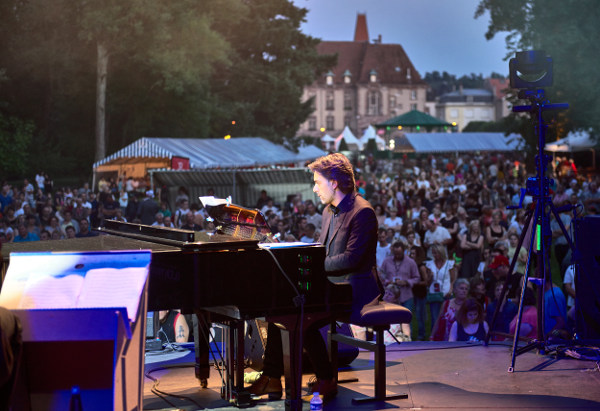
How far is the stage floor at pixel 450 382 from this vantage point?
555cm

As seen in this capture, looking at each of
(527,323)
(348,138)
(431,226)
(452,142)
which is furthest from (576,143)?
(348,138)

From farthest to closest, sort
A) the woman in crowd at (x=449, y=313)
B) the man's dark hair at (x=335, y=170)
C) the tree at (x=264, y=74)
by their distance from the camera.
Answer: the tree at (x=264, y=74) < the woman in crowd at (x=449, y=313) < the man's dark hair at (x=335, y=170)

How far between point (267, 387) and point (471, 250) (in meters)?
7.22

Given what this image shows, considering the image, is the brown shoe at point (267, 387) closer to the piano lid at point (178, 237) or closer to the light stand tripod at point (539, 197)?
the piano lid at point (178, 237)

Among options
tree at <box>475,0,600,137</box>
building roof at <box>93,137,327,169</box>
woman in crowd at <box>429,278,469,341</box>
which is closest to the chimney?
building roof at <box>93,137,327,169</box>

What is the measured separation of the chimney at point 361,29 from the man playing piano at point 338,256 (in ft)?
461

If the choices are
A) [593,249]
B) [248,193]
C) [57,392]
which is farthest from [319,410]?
[248,193]

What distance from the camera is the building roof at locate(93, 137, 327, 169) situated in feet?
87.6

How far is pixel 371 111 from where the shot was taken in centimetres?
10588

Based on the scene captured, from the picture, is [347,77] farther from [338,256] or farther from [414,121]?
[338,256]

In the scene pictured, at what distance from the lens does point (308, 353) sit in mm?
5602

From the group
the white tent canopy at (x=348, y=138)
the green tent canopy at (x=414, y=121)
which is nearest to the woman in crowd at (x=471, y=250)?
the green tent canopy at (x=414, y=121)

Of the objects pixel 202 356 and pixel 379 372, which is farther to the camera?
pixel 202 356

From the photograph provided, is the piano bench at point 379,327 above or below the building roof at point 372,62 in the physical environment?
below
